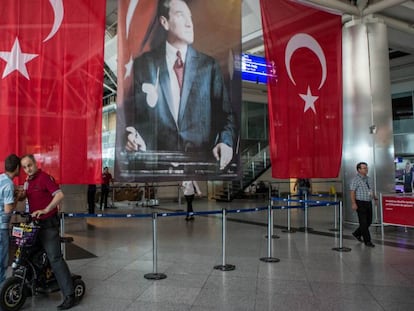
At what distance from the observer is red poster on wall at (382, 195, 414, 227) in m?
9.27

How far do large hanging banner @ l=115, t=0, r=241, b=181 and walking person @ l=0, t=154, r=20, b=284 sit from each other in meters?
2.04

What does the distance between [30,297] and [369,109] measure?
375 inches

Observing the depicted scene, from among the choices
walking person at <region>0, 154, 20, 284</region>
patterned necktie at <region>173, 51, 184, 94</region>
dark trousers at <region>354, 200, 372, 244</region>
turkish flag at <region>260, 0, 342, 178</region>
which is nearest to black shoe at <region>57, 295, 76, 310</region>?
walking person at <region>0, 154, 20, 284</region>

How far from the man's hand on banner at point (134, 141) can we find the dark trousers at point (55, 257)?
8.12 ft

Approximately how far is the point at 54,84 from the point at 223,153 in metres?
3.36

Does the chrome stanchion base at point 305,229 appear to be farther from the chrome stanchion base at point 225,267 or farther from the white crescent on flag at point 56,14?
the white crescent on flag at point 56,14

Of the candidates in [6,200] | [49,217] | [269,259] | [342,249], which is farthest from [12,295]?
[342,249]

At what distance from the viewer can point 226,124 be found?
8023 mm

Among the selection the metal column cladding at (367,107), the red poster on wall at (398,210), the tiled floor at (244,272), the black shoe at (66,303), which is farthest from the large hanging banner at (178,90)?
the metal column cladding at (367,107)

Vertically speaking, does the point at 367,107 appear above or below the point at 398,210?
above

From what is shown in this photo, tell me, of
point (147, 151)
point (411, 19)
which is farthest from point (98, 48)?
point (411, 19)

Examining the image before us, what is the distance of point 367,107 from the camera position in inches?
436

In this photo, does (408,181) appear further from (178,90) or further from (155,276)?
(155,276)

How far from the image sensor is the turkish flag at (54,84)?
5930mm
